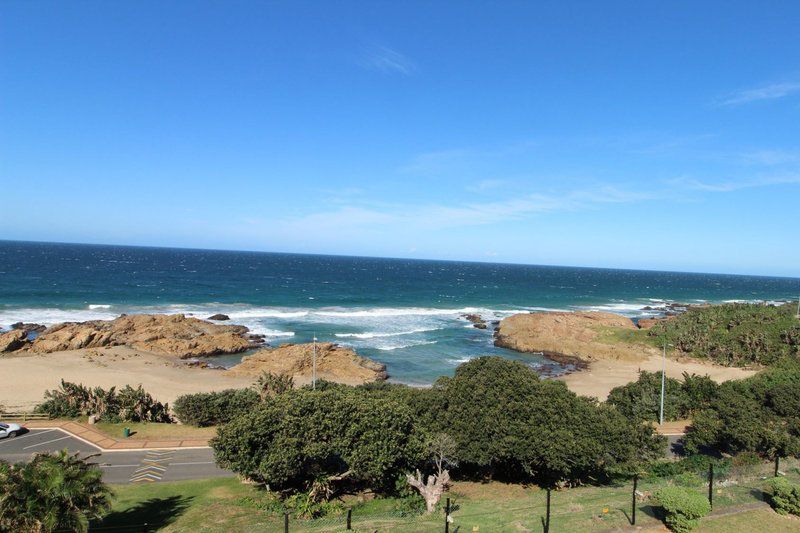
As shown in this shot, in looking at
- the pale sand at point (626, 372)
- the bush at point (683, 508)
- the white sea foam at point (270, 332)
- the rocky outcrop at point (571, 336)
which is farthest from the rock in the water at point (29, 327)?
the bush at point (683, 508)

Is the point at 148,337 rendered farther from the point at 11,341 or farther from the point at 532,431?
the point at 532,431

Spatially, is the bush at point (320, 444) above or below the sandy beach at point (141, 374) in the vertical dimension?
above

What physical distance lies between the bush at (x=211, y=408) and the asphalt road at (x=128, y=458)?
13.4 ft

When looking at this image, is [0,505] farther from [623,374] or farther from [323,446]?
[623,374]

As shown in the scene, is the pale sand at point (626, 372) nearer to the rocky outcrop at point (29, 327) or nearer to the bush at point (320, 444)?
the bush at point (320, 444)

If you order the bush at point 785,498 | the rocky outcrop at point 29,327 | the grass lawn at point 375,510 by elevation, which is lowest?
the rocky outcrop at point 29,327

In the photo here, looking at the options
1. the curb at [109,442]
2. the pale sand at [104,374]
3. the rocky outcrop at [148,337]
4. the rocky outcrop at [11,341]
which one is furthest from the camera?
the rocky outcrop at [148,337]

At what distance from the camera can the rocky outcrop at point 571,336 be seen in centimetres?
6319

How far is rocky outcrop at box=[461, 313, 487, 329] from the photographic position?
266 ft

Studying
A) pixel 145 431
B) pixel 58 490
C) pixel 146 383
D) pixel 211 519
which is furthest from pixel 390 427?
pixel 146 383

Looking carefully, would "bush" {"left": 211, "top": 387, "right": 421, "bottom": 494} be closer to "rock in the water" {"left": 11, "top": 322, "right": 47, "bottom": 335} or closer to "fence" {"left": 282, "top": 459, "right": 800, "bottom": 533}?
"fence" {"left": 282, "top": 459, "right": 800, "bottom": 533}

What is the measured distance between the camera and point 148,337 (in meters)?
58.9

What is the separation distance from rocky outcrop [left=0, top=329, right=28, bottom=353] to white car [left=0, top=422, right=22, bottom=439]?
29885 millimetres

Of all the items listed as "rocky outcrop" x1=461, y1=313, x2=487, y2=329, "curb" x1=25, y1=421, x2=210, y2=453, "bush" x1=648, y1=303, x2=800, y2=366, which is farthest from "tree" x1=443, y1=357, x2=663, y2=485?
"rocky outcrop" x1=461, y1=313, x2=487, y2=329
